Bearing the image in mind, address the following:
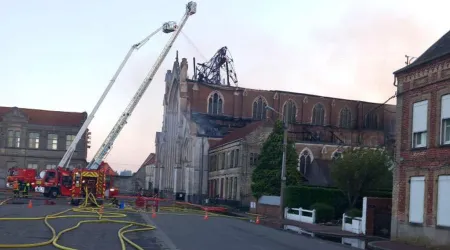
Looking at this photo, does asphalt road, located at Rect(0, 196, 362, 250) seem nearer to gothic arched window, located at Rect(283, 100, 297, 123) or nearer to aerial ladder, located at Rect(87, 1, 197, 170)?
aerial ladder, located at Rect(87, 1, 197, 170)

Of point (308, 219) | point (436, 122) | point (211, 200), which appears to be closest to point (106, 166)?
point (211, 200)

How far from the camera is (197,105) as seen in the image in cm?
7981

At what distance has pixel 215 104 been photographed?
81.1 m

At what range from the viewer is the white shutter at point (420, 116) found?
24953 mm

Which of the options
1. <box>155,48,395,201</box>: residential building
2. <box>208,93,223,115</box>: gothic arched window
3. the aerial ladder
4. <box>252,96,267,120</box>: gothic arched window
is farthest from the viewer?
<box>252,96,267,120</box>: gothic arched window

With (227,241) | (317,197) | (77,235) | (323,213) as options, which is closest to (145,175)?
(317,197)

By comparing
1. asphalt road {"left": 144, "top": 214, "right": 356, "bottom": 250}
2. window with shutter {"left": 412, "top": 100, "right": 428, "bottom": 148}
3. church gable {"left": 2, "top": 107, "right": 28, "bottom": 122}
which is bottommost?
asphalt road {"left": 144, "top": 214, "right": 356, "bottom": 250}

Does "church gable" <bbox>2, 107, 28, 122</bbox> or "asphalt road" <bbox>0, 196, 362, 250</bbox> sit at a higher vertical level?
"church gable" <bbox>2, 107, 28, 122</bbox>

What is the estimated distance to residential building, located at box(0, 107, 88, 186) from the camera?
84188 mm

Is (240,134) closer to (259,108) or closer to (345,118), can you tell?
(259,108)

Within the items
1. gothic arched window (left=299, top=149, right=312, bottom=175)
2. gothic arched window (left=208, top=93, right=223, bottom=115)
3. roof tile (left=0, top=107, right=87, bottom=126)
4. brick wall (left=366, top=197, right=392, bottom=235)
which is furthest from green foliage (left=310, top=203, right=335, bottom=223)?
roof tile (left=0, top=107, right=87, bottom=126)

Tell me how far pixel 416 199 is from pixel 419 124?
314 cm

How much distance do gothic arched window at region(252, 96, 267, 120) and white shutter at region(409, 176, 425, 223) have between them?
56.8 metres

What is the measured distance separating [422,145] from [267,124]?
37581 mm
